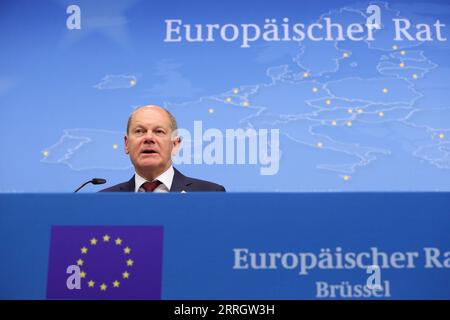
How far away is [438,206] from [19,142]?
8.39 feet

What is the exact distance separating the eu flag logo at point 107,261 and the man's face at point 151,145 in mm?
1393

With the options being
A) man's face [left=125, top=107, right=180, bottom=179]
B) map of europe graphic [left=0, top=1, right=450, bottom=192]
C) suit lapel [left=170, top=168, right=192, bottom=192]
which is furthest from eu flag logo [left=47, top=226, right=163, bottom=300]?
map of europe graphic [left=0, top=1, right=450, bottom=192]

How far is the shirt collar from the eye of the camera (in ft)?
8.69

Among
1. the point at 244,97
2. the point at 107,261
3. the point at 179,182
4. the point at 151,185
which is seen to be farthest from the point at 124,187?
the point at 107,261

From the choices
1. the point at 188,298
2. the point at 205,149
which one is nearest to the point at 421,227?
the point at 188,298

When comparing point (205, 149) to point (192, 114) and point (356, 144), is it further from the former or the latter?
point (356, 144)

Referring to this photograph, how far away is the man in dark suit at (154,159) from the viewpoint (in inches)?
105

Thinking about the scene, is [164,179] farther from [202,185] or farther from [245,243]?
[245,243]

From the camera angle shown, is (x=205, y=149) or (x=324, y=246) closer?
(x=324, y=246)

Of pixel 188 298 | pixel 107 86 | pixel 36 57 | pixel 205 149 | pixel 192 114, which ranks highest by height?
pixel 36 57

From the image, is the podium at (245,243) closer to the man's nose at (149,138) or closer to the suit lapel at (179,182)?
the suit lapel at (179,182)

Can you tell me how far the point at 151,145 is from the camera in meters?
2.67

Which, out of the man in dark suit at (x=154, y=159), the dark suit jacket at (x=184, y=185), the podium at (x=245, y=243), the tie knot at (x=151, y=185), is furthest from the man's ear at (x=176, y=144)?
the podium at (x=245, y=243)

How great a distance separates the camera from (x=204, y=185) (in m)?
2.76
